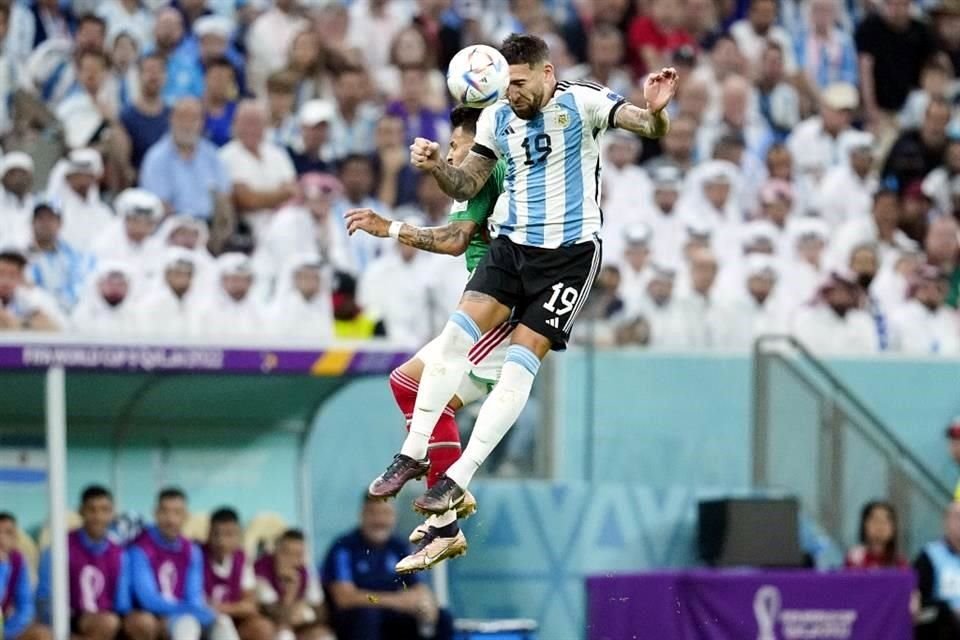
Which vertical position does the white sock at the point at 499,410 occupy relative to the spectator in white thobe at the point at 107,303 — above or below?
below

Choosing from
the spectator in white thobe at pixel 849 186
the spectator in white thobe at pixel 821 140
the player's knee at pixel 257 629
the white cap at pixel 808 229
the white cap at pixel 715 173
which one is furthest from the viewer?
the spectator in white thobe at pixel 821 140

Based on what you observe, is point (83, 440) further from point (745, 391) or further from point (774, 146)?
point (774, 146)

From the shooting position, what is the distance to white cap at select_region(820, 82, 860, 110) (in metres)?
20.3

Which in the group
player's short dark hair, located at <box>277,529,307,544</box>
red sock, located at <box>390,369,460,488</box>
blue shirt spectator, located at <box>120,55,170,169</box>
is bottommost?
player's short dark hair, located at <box>277,529,307,544</box>

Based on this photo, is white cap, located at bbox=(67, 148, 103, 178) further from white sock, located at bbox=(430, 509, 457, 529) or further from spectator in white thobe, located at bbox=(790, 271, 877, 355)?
white sock, located at bbox=(430, 509, 457, 529)

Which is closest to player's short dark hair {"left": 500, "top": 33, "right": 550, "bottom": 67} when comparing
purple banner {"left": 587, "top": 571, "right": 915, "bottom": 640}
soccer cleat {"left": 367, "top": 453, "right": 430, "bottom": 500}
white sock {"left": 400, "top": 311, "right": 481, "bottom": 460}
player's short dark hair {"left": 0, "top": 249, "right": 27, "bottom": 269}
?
white sock {"left": 400, "top": 311, "right": 481, "bottom": 460}

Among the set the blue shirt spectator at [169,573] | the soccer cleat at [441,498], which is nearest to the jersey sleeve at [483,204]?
the soccer cleat at [441,498]

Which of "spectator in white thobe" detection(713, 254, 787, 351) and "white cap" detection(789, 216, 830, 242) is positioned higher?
"white cap" detection(789, 216, 830, 242)

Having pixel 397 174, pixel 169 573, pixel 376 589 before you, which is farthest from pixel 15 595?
pixel 397 174

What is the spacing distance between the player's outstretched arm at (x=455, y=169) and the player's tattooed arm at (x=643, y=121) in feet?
2.40

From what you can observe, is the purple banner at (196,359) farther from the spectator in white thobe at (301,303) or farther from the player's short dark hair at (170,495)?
the player's short dark hair at (170,495)

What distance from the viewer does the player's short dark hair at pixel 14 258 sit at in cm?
1485

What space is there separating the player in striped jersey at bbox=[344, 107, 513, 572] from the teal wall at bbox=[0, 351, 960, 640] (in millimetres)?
5256

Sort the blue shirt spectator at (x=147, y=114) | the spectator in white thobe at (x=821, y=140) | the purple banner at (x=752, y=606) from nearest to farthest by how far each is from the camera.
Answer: the purple banner at (x=752, y=606) → the blue shirt spectator at (x=147, y=114) → the spectator in white thobe at (x=821, y=140)
